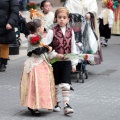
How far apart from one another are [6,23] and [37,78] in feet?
13.3

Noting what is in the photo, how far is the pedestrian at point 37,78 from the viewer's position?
872cm

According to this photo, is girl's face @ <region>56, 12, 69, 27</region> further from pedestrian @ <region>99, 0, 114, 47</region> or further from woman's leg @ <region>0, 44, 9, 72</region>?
pedestrian @ <region>99, 0, 114, 47</region>

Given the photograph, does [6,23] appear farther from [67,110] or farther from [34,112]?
[67,110]

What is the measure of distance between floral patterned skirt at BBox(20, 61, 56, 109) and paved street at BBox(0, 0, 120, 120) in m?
0.20

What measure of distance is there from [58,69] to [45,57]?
0.28m

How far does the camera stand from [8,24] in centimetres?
1241

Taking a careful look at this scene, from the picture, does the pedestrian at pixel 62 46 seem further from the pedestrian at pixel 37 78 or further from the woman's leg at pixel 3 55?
the woman's leg at pixel 3 55

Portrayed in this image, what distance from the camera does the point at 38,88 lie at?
8.71 meters

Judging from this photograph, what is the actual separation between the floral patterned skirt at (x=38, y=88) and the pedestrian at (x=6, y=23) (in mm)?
3730

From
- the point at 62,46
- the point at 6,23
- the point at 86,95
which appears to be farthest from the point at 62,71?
the point at 6,23

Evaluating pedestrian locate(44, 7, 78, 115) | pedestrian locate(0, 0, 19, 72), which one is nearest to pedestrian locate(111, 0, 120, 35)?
pedestrian locate(0, 0, 19, 72)

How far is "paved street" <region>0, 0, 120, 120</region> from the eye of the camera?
887cm

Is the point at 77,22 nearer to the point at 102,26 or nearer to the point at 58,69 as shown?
the point at 58,69

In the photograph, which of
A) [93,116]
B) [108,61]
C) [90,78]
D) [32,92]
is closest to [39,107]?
[32,92]
